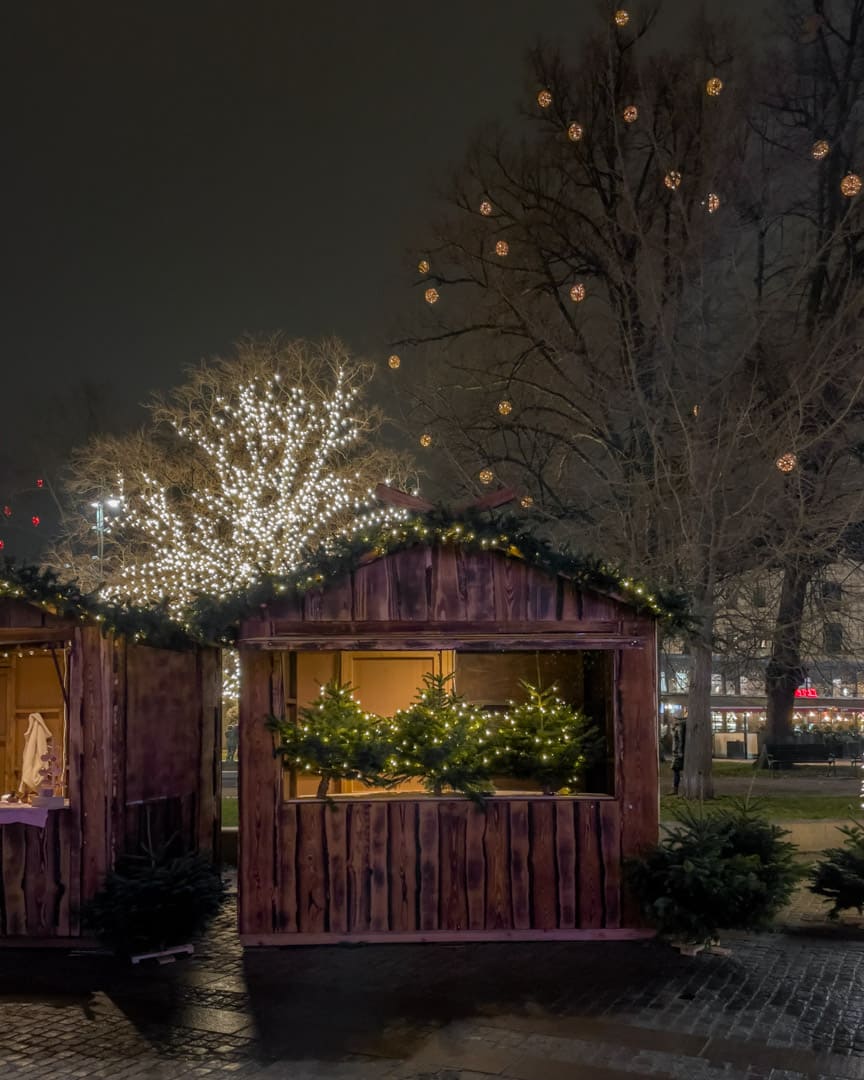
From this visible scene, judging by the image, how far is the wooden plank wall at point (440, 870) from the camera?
9.43m

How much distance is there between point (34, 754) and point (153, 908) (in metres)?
3.07

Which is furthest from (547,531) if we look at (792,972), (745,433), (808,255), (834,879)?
(792,972)

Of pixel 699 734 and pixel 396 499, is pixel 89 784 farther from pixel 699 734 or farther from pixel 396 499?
pixel 699 734

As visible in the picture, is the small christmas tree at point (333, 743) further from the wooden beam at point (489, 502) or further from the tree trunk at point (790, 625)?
the tree trunk at point (790, 625)

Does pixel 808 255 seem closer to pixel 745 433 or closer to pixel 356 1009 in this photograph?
pixel 745 433

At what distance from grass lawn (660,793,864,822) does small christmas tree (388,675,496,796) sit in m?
5.73

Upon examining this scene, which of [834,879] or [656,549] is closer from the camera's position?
[834,879]

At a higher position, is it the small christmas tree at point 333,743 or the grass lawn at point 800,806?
the small christmas tree at point 333,743

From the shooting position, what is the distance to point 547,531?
2112 centimetres

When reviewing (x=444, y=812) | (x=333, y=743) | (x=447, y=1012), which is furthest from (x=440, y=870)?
(x=447, y=1012)

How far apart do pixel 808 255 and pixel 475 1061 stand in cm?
1704

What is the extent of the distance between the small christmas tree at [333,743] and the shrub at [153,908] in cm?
125

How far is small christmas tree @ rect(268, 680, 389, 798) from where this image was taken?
9555 mm

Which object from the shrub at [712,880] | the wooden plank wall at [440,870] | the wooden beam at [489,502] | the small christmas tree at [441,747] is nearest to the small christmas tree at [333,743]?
the small christmas tree at [441,747]
